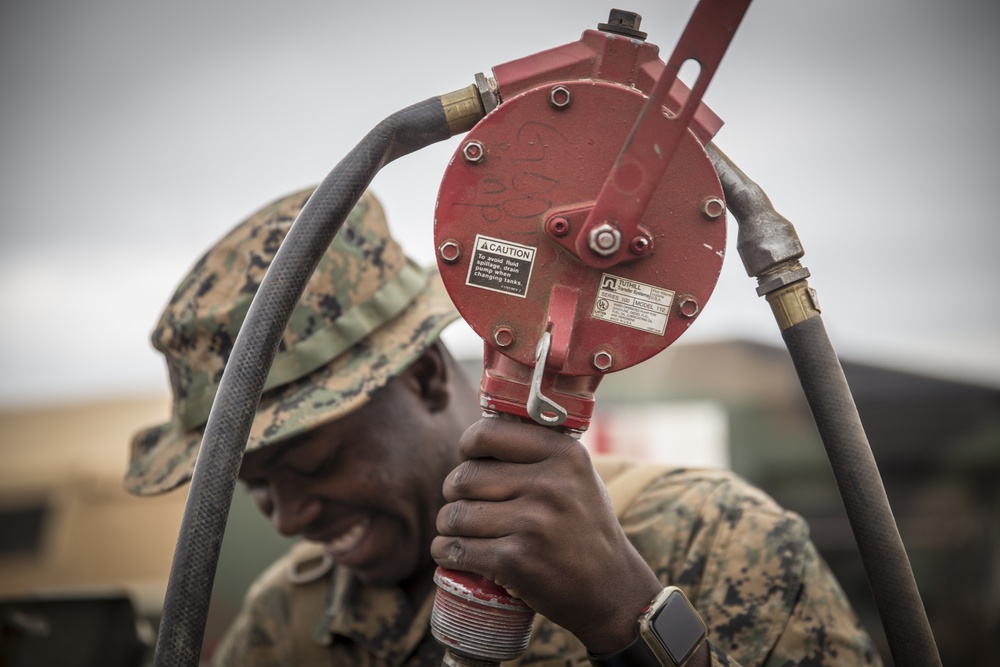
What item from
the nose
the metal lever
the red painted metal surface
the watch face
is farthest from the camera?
the nose

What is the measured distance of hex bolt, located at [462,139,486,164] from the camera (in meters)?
1.11

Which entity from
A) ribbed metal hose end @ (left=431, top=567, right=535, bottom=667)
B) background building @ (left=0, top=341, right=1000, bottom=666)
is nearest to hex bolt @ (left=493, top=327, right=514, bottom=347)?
ribbed metal hose end @ (left=431, top=567, right=535, bottom=667)

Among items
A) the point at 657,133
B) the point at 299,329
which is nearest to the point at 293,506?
the point at 299,329

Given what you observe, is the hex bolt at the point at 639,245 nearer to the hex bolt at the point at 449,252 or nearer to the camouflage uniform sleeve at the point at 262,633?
the hex bolt at the point at 449,252

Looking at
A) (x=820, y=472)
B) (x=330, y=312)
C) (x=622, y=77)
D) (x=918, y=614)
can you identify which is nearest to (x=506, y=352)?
(x=622, y=77)

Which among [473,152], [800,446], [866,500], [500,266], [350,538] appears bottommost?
[800,446]

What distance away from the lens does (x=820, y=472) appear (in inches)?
325

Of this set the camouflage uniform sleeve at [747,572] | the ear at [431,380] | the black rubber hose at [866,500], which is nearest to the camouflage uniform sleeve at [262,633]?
the ear at [431,380]

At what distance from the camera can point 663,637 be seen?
1.22 metres

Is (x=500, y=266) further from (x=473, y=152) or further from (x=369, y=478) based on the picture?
(x=369, y=478)

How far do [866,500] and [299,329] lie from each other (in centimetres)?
123

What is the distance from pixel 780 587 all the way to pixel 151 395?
19.9 ft

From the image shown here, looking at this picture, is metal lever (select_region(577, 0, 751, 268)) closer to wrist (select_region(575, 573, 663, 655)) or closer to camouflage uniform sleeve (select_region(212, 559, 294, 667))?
wrist (select_region(575, 573, 663, 655))

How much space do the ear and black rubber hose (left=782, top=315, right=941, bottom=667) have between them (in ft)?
3.59
